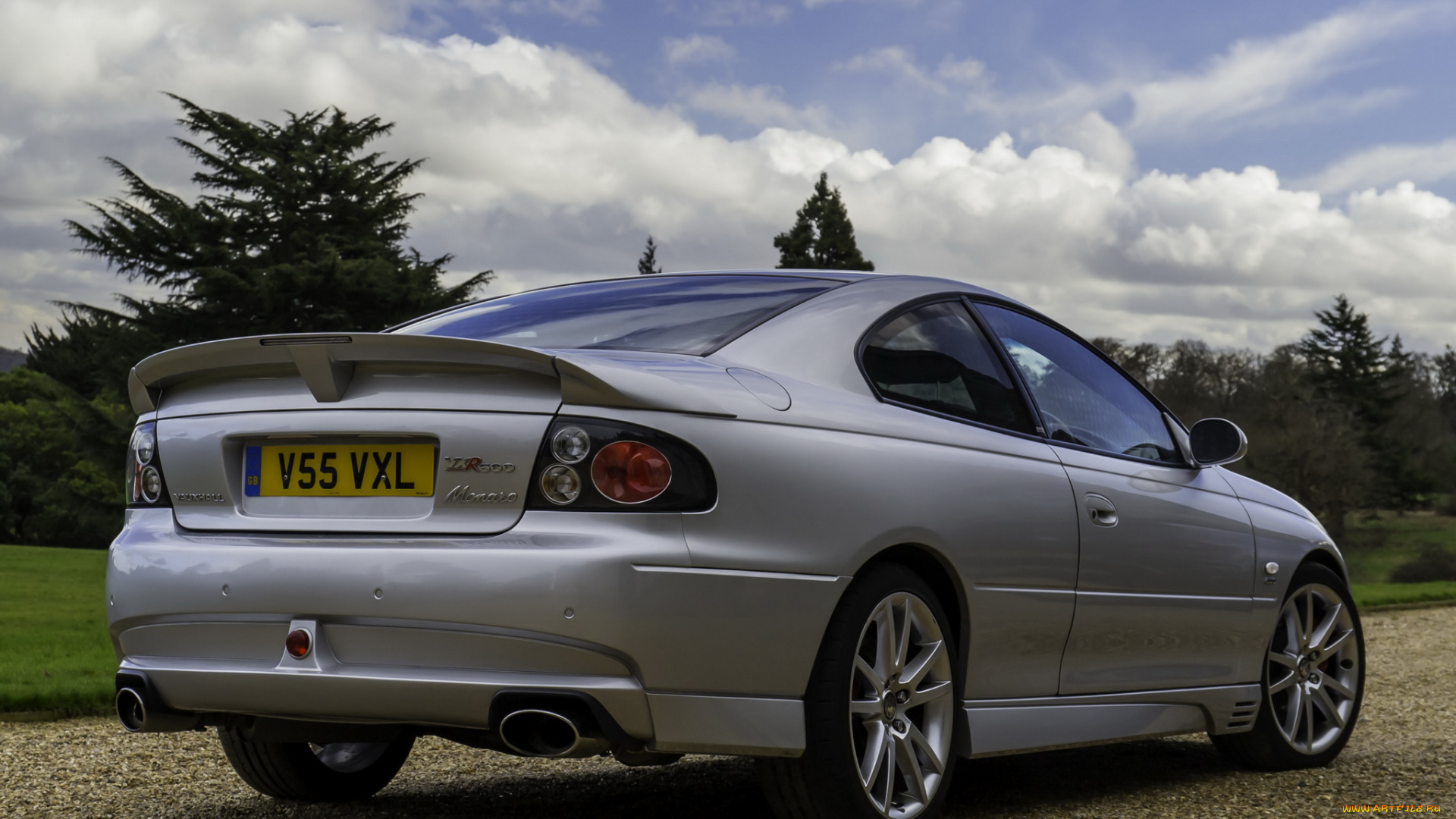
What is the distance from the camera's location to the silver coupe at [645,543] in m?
2.89

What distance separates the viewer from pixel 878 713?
3381 millimetres

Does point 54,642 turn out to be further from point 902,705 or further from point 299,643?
point 902,705

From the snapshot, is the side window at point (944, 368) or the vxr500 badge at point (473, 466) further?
the side window at point (944, 368)

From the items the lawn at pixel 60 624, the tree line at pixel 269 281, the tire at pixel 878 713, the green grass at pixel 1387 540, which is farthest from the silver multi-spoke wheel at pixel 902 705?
the green grass at pixel 1387 540

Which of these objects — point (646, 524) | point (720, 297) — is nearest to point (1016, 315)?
point (720, 297)

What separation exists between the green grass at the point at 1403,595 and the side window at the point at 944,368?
13.1 m

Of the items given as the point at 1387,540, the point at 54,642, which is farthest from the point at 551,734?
the point at 1387,540

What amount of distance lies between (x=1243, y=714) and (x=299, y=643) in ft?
10.9

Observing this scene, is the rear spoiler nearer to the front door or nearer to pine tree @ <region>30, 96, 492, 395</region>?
the front door

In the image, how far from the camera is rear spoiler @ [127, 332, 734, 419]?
2.93 meters

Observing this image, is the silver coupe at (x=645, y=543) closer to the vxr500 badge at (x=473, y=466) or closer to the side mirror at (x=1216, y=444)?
the vxr500 badge at (x=473, y=466)

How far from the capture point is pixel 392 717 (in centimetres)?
299

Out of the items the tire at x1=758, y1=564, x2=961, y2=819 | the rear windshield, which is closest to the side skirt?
the tire at x1=758, y1=564, x2=961, y2=819

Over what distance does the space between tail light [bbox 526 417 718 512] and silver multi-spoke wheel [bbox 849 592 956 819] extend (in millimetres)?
645
